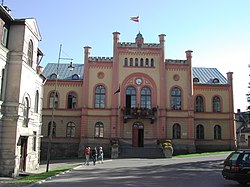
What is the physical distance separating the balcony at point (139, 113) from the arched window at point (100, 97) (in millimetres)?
3540

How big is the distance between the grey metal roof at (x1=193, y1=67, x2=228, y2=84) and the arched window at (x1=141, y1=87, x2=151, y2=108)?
31.9ft

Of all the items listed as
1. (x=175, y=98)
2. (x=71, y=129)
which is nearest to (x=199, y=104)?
(x=175, y=98)

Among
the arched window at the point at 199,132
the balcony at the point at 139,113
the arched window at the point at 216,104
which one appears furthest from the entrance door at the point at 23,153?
the arched window at the point at 216,104

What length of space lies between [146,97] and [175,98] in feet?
14.6

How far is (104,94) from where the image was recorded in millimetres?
45156

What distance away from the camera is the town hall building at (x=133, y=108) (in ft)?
144

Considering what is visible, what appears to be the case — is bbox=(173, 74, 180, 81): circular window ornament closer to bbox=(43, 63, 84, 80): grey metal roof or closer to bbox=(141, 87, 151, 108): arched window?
bbox=(141, 87, 151, 108): arched window

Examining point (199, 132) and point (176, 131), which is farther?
point (199, 132)

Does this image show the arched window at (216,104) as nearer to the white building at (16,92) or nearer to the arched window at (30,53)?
the white building at (16,92)

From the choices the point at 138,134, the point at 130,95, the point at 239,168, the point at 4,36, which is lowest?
the point at 239,168

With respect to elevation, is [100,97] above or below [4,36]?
below

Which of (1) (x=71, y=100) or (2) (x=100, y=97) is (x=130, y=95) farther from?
(1) (x=71, y=100)

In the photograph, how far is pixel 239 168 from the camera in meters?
15.2

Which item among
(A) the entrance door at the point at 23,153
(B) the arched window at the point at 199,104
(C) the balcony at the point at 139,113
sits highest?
(B) the arched window at the point at 199,104
